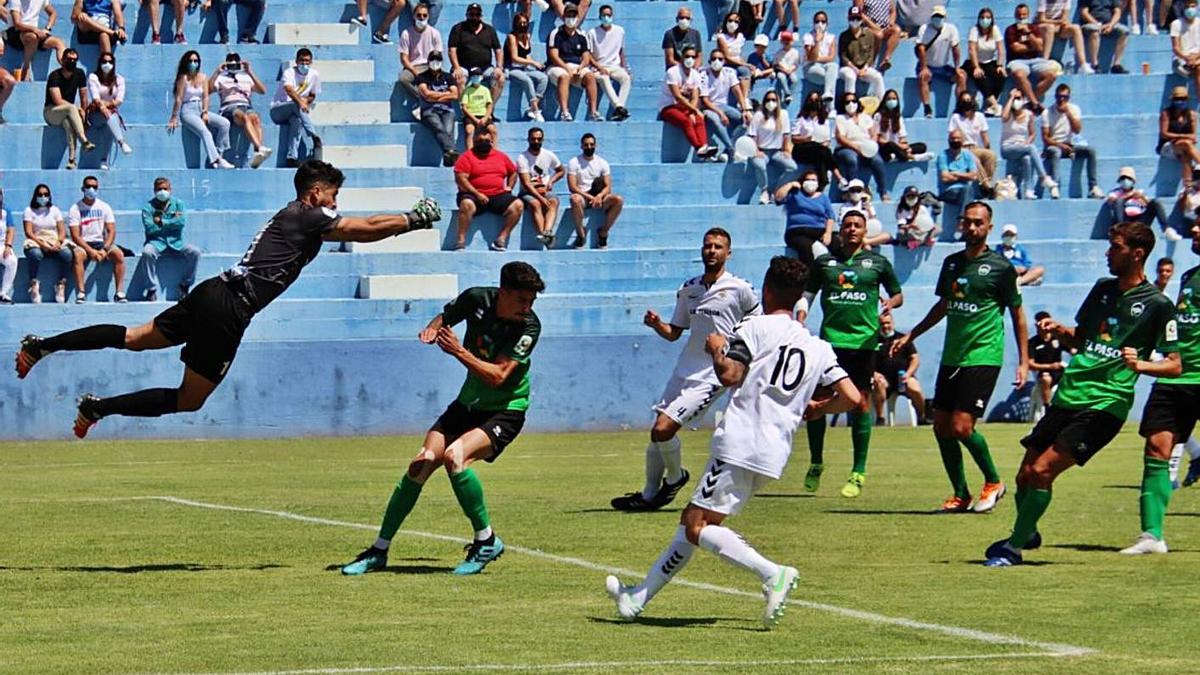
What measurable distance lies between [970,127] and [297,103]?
10.5 meters

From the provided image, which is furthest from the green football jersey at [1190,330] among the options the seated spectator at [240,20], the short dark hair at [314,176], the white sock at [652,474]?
the seated spectator at [240,20]

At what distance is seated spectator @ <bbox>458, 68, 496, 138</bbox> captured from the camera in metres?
30.2

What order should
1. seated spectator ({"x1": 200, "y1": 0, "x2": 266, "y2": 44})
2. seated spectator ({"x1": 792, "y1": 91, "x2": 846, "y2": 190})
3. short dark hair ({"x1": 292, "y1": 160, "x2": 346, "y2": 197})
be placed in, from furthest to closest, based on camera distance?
seated spectator ({"x1": 200, "y1": 0, "x2": 266, "y2": 44}), seated spectator ({"x1": 792, "y1": 91, "x2": 846, "y2": 190}), short dark hair ({"x1": 292, "y1": 160, "x2": 346, "y2": 197})

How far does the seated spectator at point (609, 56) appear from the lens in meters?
31.7

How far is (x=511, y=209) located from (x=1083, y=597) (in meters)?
19.1

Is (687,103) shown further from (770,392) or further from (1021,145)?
(770,392)

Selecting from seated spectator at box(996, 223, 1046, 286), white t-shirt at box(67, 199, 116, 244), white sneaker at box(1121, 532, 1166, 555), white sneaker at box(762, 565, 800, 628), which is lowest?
seated spectator at box(996, 223, 1046, 286)

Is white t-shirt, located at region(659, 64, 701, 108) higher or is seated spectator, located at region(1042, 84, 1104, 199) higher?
white t-shirt, located at region(659, 64, 701, 108)

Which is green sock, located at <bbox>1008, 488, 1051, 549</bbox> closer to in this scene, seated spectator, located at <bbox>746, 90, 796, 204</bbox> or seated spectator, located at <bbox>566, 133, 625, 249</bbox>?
seated spectator, located at <bbox>566, 133, 625, 249</bbox>

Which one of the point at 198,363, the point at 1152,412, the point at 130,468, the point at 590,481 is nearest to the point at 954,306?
the point at 1152,412

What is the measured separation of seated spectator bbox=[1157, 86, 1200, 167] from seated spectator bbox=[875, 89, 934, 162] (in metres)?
4.16

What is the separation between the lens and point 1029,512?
1165cm

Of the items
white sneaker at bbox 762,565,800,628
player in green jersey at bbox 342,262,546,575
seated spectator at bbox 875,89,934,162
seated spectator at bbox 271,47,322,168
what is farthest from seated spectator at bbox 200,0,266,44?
white sneaker at bbox 762,565,800,628

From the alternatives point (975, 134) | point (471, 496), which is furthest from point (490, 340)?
point (975, 134)
